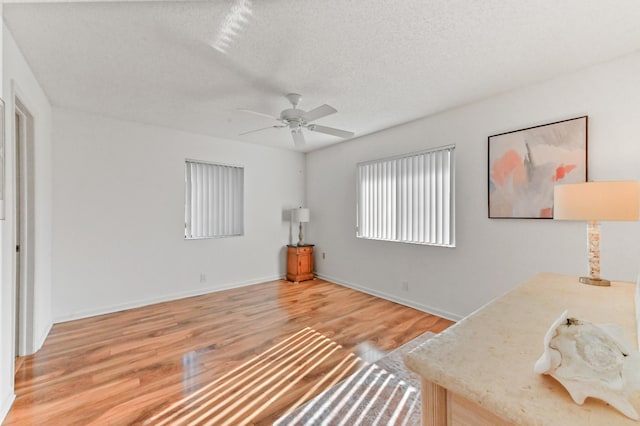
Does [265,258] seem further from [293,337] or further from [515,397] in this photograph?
[515,397]

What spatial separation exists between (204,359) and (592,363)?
8.66ft

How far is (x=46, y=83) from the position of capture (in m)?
2.65

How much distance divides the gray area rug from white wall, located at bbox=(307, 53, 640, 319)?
1.53 meters

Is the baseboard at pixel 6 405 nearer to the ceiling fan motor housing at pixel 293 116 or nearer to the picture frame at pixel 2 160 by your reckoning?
the picture frame at pixel 2 160

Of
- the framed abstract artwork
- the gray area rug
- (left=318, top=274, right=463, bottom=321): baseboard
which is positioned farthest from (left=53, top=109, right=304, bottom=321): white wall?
the framed abstract artwork

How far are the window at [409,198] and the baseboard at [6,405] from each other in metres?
Result: 3.93

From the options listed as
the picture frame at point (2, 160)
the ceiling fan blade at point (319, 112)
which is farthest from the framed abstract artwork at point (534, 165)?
the picture frame at point (2, 160)

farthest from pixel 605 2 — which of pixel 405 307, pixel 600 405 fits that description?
pixel 405 307

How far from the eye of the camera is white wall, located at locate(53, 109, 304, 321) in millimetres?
3307

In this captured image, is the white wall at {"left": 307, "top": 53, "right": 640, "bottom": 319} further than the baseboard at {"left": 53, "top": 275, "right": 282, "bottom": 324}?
No

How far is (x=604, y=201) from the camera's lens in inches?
66.2

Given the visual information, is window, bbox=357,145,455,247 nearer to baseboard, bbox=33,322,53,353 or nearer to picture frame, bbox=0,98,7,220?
picture frame, bbox=0,98,7,220

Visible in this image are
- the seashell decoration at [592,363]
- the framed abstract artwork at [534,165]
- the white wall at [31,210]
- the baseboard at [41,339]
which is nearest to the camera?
the seashell decoration at [592,363]

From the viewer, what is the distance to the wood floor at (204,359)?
1.83m
